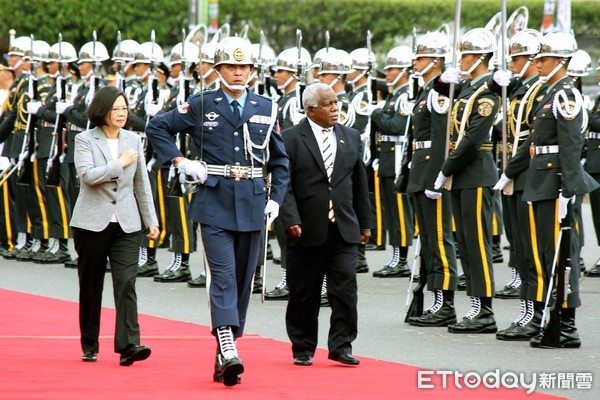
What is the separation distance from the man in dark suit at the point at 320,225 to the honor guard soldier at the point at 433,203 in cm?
164

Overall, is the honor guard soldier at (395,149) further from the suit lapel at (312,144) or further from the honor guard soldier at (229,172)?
the honor guard soldier at (229,172)

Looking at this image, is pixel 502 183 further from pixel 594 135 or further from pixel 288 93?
pixel 594 135

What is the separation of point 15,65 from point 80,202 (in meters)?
8.30

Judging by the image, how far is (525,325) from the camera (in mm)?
9852

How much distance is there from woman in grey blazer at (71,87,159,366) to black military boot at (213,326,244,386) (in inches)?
30.7

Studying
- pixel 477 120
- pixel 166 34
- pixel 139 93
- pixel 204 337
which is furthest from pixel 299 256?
pixel 166 34

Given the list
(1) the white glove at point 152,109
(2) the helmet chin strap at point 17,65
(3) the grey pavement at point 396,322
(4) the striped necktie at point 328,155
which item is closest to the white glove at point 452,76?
(4) the striped necktie at point 328,155

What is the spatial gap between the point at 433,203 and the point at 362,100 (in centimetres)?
435

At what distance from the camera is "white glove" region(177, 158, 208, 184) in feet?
26.4

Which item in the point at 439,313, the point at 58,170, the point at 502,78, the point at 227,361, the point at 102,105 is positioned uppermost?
the point at 502,78

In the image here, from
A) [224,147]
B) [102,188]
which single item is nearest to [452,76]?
[224,147]

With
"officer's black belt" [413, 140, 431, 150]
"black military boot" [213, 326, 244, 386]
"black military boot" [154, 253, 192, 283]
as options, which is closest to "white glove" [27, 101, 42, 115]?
"black military boot" [154, 253, 192, 283]

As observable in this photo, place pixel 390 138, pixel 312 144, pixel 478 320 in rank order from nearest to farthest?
1. pixel 312 144
2. pixel 478 320
3. pixel 390 138

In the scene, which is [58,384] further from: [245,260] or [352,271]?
[352,271]
